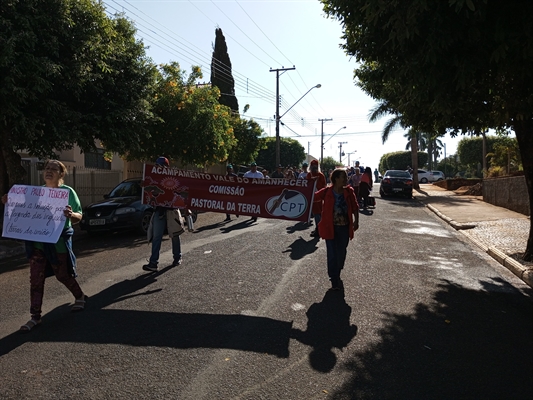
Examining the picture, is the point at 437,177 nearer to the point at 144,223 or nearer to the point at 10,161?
the point at 144,223

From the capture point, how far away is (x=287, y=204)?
281 inches

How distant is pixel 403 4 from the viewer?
551 centimetres

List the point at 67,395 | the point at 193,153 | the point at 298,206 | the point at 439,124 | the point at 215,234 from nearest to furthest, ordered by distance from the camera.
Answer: the point at 67,395 < the point at 298,206 < the point at 439,124 < the point at 215,234 < the point at 193,153

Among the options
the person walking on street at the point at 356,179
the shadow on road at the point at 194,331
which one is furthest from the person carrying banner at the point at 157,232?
the person walking on street at the point at 356,179

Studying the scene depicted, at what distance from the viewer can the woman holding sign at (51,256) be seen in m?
5.09

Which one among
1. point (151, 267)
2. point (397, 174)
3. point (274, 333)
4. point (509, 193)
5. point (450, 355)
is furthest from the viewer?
point (397, 174)

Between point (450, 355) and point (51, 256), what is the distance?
14.2 feet

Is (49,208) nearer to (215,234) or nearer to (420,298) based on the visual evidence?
(420,298)

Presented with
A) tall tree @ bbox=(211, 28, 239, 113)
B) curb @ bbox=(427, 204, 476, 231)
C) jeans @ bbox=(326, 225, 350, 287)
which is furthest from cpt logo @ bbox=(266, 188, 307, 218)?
tall tree @ bbox=(211, 28, 239, 113)

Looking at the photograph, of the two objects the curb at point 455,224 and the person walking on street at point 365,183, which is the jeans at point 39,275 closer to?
the curb at point 455,224

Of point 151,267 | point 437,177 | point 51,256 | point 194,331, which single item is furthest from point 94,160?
point 437,177

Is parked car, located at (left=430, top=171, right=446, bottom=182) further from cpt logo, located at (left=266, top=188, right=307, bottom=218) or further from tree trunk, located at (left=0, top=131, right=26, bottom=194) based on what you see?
cpt logo, located at (left=266, top=188, right=307, bottom=218)

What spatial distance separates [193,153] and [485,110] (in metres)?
13.2

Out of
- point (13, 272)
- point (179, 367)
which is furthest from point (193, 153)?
point (179, 367)
